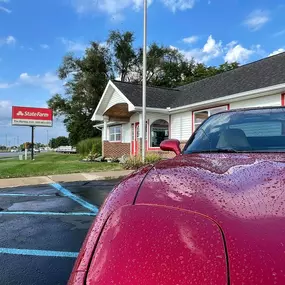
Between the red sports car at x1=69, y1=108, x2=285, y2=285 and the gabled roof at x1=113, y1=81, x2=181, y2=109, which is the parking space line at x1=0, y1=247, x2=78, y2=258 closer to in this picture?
the red sports car at x1=69, y1=108, x2=285, y2=285

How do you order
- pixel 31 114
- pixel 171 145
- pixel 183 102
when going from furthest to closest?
pixel 31 114 < pixel 183 102 < pixel 171 145

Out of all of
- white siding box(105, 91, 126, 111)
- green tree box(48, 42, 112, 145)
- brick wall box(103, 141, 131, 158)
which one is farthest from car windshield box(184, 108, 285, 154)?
green tree box(48, 42, 112, 145)

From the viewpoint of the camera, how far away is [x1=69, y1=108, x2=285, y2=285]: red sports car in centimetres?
92

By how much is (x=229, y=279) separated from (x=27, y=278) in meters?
2.47

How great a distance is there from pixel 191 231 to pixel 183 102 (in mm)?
16187

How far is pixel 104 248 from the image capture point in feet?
3.56

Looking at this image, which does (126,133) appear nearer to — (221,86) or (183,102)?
(183,102)

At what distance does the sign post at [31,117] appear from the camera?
28311 mm

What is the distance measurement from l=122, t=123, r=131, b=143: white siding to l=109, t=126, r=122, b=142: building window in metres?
0.44

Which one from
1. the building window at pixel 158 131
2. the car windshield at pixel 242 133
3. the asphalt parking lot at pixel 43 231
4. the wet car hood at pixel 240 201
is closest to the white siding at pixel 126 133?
the building window at pixel 158 131

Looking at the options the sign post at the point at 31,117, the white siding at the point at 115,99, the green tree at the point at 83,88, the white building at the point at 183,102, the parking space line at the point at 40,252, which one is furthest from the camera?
the green tree at the point at 83,88

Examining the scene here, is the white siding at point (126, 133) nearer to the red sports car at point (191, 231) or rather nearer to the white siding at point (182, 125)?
the white siding at point (182, 125)

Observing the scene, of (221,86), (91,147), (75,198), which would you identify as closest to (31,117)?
(91,147)

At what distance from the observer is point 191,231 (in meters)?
1.04
